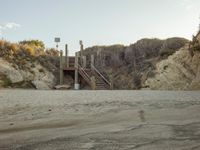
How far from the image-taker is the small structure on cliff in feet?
92.8

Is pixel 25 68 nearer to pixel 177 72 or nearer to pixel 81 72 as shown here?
pixel 81 72

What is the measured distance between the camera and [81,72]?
30062mm

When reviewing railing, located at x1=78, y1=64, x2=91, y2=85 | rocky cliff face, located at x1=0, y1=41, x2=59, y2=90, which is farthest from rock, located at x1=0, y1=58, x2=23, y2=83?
railing, located at x1=78, y1=64, x2=91, y2=85

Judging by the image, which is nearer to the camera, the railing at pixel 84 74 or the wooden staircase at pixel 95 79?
the wooden staircase at pixel 95 79

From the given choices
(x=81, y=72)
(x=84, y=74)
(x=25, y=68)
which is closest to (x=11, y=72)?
(x=25, y=68)

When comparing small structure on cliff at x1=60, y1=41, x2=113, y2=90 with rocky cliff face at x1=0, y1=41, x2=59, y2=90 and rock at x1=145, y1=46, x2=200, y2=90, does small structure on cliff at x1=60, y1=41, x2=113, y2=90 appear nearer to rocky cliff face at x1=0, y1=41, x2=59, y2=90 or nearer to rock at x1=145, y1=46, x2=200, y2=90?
rocky cliff face at x1=0, y1=41, x2=59, y2=90

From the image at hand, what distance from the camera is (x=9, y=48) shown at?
32531 millimetres

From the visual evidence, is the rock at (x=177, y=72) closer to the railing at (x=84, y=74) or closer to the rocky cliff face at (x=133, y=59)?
the rocky cliff face at (x=133, y=59)

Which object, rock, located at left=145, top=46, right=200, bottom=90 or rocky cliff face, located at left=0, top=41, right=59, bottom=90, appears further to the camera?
rocky cliff face, located at left=0, top=41, right=59, bottom=90

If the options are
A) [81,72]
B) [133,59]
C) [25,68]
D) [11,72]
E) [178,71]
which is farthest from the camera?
[133,59]

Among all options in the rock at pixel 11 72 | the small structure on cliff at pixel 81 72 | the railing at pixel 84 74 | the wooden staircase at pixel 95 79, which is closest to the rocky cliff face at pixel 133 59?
the wooden staircase at pixel 95 79

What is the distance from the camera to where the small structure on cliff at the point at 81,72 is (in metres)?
28.3

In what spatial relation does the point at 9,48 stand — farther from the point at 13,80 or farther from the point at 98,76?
the point at 98,76

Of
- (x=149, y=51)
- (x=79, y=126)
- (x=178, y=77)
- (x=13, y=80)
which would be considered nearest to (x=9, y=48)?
(x=13, y=80)
